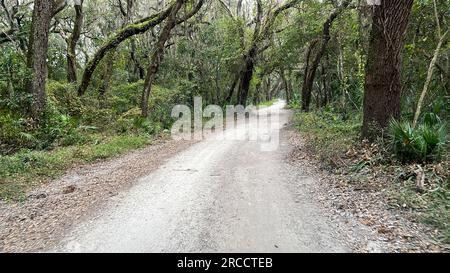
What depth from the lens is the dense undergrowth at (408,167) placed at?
4.44m

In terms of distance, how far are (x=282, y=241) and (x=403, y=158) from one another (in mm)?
3435

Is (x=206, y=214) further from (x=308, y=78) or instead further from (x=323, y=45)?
(x=308, y=78)

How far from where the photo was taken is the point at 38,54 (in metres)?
9.98

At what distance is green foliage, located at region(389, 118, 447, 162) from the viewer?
18.3 feet

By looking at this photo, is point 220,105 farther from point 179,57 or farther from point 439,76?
point 439,76

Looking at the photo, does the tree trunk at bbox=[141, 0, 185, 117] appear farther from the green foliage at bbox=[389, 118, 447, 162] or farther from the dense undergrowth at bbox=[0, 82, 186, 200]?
the green foliage at bbox=[389, 118, 447, 162]

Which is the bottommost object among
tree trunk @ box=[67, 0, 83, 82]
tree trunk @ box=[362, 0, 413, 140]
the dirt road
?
the dirt road

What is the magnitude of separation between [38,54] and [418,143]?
1065cm

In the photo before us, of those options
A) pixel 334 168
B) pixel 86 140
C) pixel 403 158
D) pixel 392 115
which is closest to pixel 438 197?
pixel 403 158

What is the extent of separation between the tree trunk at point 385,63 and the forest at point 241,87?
0.07 feet

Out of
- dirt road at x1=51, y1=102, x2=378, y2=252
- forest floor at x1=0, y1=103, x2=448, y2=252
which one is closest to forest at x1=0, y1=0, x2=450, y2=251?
forest floor at x1=0, y1=103, x2=448, y2=252

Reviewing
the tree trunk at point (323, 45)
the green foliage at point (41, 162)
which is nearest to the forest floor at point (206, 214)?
the green foliage at point (41, 162)

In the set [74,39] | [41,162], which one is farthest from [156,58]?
[41,162]

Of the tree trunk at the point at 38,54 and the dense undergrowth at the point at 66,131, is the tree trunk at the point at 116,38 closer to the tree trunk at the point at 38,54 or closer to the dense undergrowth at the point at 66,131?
the dense undergrowth at the point at 66,131
